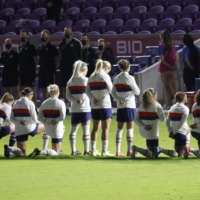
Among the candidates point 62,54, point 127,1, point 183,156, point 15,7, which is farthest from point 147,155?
point 15,7

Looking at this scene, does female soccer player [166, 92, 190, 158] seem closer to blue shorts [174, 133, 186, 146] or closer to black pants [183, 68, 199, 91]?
blue shorts [174, 133, 186, 146]

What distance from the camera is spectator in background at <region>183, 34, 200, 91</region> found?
21547 millimetres

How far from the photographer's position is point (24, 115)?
15.6 m

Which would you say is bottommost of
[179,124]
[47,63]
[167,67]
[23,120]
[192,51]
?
[179,124]

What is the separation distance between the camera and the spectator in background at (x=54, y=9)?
28.1 m

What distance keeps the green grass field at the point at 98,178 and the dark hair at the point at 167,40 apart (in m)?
5.94

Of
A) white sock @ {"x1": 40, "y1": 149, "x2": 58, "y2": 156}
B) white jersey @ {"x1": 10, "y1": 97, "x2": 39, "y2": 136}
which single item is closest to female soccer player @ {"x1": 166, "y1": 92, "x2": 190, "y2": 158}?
white sock @ {"x1": 40, "y1": 149, "x2": 58, "y2": 156}

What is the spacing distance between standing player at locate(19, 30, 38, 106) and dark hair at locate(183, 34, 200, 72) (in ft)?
11.2

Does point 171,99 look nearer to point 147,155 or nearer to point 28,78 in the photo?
point 28,78

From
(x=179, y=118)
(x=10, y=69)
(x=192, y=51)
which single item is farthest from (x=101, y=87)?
(x=10, y=69)

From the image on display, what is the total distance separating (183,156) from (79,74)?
86.3 inches

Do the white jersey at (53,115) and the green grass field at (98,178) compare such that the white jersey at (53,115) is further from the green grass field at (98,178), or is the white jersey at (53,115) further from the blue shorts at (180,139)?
the blue shorts at (180,139)

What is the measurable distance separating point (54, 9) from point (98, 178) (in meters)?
15.8

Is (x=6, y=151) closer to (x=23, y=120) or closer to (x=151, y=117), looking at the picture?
(x=23, y=120)
